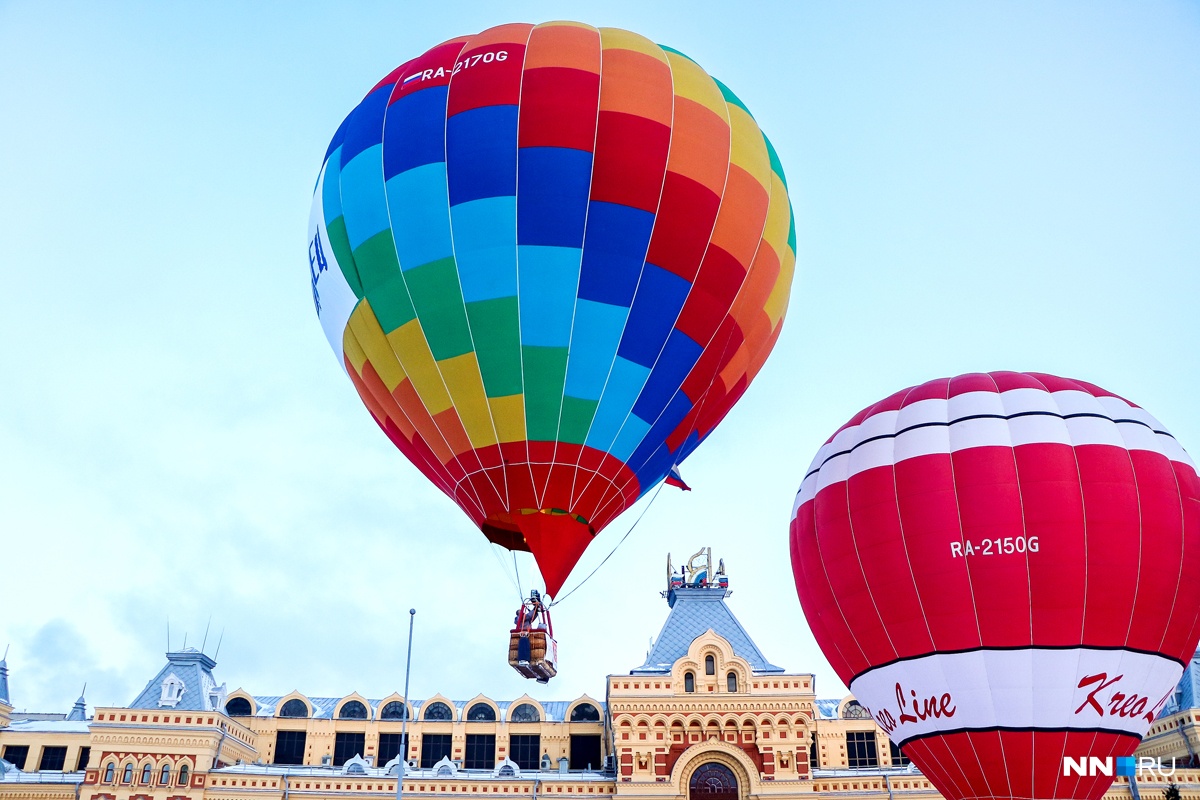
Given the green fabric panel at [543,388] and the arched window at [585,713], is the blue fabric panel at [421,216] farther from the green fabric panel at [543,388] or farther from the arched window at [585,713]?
the arched window at [585,713]

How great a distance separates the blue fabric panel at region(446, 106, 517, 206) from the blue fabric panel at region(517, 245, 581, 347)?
129cm

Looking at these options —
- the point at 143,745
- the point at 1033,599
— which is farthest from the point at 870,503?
the point at 143,745

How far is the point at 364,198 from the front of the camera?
18.2 meters

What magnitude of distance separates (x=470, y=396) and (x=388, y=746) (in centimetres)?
2942

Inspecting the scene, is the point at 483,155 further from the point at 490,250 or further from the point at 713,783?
the point at 713,783

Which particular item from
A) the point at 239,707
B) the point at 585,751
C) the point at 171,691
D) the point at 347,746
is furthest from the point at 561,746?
the point at 171,691

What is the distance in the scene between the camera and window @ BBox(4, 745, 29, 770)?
136 feet

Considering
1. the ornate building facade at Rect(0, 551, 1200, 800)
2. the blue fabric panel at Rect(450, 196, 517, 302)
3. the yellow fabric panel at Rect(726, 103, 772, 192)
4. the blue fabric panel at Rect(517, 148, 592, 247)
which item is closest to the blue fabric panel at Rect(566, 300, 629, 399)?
the blue fabric panel at Rect(517, 148, 592, 247)

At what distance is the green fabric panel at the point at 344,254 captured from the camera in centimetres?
1855

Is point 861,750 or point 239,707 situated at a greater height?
point 239,707

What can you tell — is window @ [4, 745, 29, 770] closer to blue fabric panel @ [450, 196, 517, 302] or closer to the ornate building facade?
the ornate building facade

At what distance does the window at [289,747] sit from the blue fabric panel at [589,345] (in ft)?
102

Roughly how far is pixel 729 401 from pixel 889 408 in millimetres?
4616
